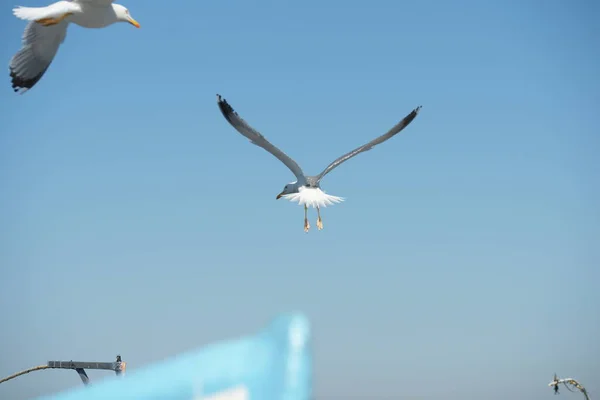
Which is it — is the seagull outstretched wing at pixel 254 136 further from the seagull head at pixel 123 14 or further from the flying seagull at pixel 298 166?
the seagull head at pixel 123 14

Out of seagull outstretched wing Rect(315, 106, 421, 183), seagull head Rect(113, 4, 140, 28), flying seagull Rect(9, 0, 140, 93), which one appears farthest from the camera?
seagull outstretched wing Rect(315, 106, 421, 183)

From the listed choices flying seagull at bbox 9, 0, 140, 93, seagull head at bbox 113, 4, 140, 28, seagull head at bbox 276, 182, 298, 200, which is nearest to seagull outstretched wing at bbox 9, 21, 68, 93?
flying seagull at bbox 9, 0, 140, 93

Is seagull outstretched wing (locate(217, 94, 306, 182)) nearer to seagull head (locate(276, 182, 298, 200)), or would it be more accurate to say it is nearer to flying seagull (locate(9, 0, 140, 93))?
seagull head (locate(276, 182, 298, 200))

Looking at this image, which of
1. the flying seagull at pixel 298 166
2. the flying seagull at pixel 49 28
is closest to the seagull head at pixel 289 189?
the flying seagull at pixel 298 166

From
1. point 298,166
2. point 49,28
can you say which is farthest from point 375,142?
point 49,28

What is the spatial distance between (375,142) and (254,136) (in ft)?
10.9

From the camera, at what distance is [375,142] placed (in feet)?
61.3

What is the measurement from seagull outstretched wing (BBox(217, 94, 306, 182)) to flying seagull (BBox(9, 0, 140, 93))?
225 inches

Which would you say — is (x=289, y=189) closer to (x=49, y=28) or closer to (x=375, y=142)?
(x=375, y=142)

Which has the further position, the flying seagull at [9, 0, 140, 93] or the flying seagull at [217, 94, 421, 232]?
the flying seagull at [217, 94, 421, 232]

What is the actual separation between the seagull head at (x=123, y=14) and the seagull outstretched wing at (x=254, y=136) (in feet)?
21.9

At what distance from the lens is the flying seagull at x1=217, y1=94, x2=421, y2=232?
16.1 meters

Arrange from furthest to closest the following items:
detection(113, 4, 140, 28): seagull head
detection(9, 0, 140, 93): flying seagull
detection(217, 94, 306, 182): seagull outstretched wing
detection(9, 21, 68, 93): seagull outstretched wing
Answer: detection(217, 94, 306, 182): seagull outstretched wing < detection(9, 21, 68, 93): seagull outstretched wing < detection(113, 4, 140, 28): seagull head < detection(9, 0, 140, 93): flying seagull

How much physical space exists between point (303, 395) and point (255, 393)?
13 cm
